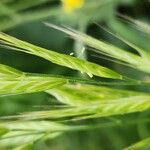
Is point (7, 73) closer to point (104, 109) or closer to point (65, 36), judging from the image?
point (104, 109)

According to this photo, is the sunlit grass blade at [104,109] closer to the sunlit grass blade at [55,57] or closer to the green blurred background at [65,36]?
the sunlit grass blade at [55,57]

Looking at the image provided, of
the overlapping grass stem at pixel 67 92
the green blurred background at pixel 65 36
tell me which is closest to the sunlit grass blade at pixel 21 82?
the overlapping grass stem at pixel 67 92

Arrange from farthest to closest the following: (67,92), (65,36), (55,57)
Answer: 1. (65,36)
2. (67,92)
3. (55,57)

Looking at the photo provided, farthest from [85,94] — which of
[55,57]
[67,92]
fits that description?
[55,57]

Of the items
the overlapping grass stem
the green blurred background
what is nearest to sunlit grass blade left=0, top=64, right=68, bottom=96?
the overlapping grass stem

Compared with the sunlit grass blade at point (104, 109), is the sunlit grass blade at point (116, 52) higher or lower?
higher

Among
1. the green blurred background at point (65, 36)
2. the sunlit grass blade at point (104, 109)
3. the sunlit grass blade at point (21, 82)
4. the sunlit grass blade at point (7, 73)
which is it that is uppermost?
the green blurred background at point (65, 36)

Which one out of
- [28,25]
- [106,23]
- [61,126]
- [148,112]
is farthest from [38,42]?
[61,126]

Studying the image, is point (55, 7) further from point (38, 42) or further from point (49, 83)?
point (49, 83)

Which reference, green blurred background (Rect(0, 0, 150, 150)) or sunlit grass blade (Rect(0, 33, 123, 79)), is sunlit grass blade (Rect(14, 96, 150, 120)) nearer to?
sunlit grass blade (Rect(0, 33, 123, 79))
